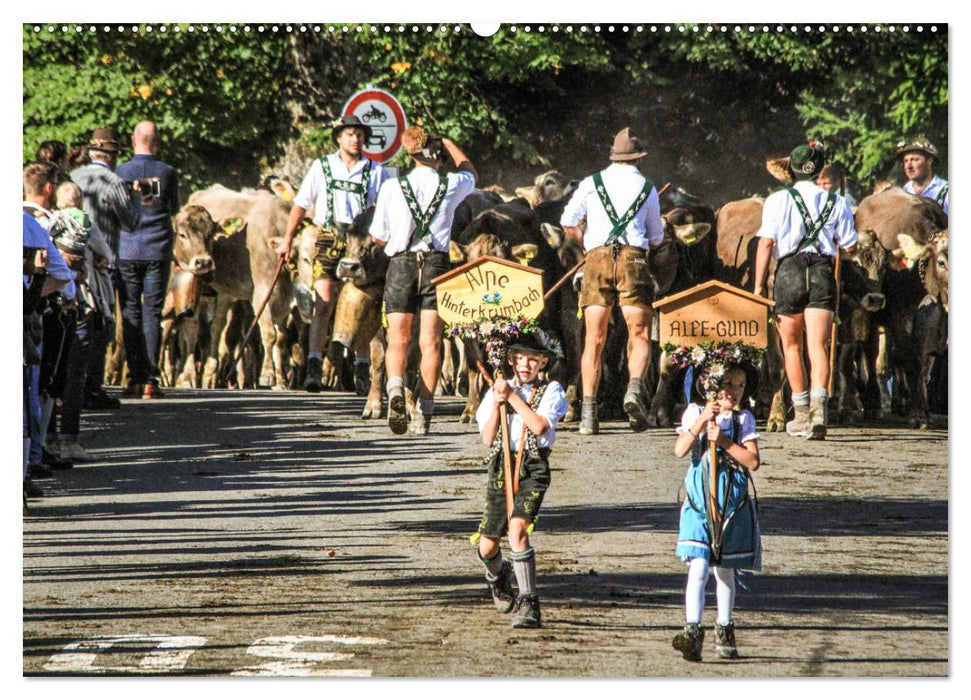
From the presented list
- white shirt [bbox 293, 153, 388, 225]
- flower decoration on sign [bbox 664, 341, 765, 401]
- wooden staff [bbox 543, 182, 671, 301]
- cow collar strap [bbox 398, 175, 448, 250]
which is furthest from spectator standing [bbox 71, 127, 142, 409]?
flower decoration on sign [bbox 664, 341, 765, 401]

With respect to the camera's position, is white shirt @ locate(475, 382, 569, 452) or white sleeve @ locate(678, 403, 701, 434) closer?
white sleeve @ locate(678, 403, 701, 434)

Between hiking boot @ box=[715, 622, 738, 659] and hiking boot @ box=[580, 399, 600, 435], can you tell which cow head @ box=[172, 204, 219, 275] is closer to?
hiking boot @ box=[580, 399, 600, 435]

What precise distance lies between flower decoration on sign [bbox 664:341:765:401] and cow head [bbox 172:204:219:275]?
5.23 metres

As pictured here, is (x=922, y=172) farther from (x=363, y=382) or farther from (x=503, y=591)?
(x=363, y=382)

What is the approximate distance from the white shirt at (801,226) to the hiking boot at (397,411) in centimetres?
198

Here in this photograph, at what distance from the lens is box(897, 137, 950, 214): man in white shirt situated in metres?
8.74

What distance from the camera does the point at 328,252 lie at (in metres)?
10.9

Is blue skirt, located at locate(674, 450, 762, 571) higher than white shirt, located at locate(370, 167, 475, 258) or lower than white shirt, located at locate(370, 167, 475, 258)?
lower

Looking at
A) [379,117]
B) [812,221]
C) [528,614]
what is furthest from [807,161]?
[528,614]

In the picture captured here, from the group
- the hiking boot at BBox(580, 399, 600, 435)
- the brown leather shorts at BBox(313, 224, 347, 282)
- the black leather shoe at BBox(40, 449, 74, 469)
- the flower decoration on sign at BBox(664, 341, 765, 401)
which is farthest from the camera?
the brown leather shorts at BBox(313, 224, 347, 282)

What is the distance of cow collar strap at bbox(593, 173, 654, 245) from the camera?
31.7 ft

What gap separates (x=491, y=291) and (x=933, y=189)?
6.48ft

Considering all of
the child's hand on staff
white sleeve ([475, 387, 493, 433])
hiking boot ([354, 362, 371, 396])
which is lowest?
white sleeve ([475, 387, 493, 433])

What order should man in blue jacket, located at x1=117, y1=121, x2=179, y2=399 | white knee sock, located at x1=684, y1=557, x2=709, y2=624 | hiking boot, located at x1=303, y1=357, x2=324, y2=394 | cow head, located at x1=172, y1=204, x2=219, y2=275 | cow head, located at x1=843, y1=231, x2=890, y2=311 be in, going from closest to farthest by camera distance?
1. white knee sock, located at x1=684, y1=557, x2=709, y2=624
2. man in blue jacket, located at x1=117, y1=121, x2=179, y2=399
3. cow head, located at x1=843, y1=231, x2=890, y2=311
4. hiking boot, located at x1=303, y1=357, x2=324, y2=394
5. cow head, located at x1=172, y1=204, x2=219, y2=275
